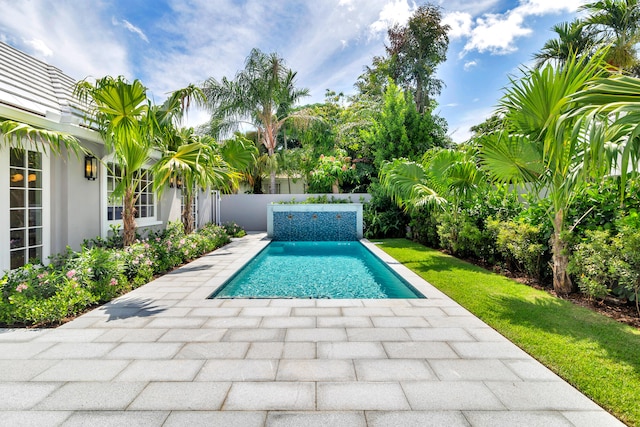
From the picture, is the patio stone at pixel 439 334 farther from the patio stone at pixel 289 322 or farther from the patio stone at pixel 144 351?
the patio stone at pixel 144 351

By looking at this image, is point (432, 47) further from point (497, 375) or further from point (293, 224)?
point (497, 375)

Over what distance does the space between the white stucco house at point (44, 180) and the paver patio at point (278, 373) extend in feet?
8.26

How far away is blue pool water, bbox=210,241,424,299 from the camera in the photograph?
20.3 feet

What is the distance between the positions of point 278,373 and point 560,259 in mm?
5052

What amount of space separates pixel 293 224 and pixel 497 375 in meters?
12.9

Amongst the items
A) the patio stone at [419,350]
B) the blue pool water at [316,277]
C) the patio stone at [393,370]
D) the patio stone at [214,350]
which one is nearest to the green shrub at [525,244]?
the blue pool water at [316,277]

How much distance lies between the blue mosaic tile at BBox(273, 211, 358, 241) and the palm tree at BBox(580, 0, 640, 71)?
46.8 ft

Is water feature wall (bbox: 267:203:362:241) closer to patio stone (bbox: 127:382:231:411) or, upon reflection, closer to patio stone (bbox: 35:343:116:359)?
patio stone (bbox: 35:343:116:359)

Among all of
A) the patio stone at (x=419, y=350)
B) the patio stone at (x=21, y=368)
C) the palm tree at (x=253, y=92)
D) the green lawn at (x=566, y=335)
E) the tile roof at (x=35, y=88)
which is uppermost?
the palm tree at (x=253, y=92)

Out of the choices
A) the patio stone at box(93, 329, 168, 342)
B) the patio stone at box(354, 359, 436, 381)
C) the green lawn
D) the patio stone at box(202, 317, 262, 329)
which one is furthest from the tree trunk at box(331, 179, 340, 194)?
the patio stone at box(354, 359, 436, 381)

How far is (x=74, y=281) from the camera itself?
4.55 metres

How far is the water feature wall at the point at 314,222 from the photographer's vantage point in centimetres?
1500

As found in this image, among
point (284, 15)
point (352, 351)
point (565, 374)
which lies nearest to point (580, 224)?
point (565, 374)

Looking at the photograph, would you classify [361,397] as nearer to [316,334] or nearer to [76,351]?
[316,334]
